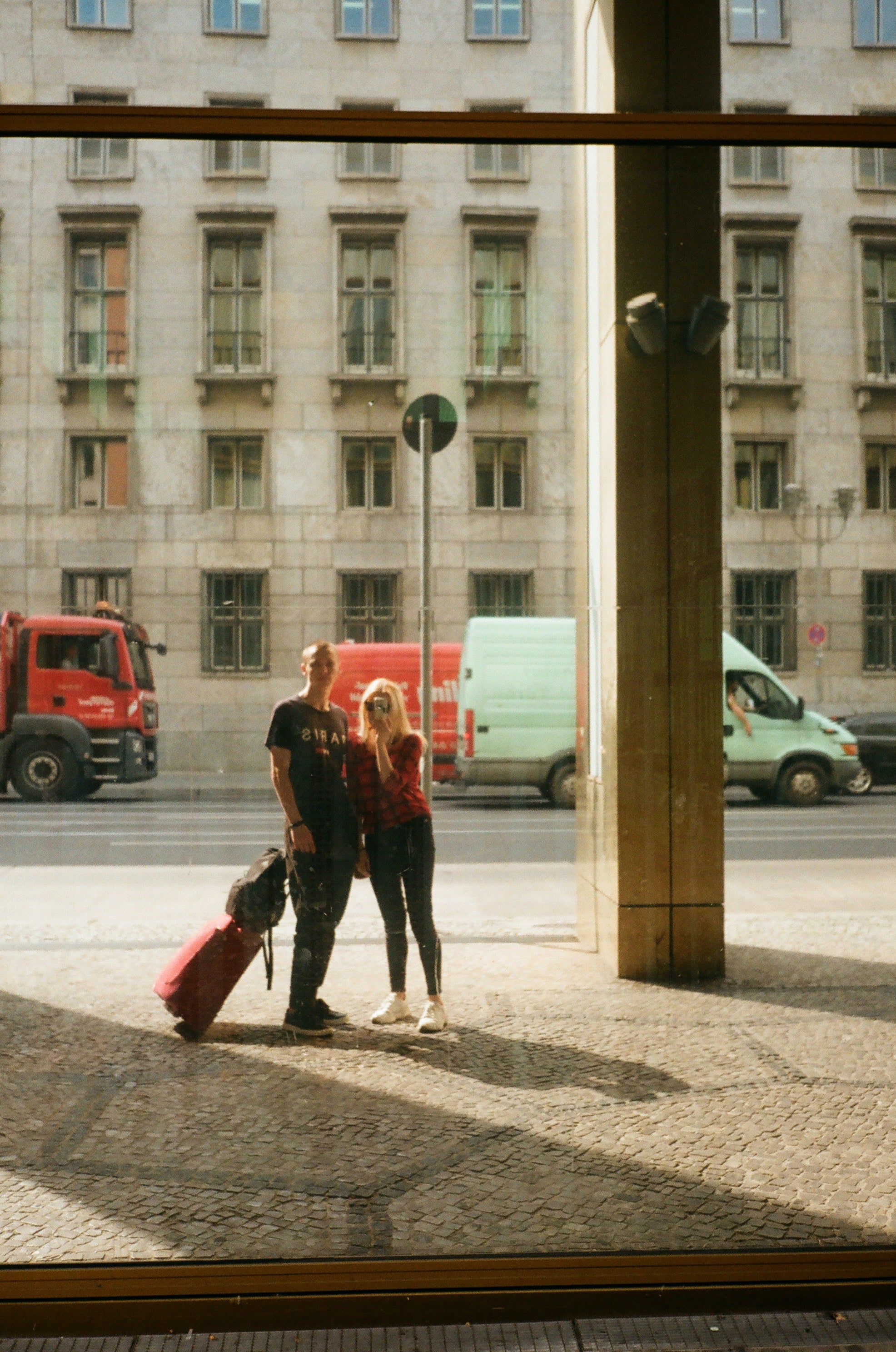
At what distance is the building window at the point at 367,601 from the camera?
453 centimetres

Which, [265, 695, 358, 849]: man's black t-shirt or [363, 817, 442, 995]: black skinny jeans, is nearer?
[265, 695, 358, 849]: man's black t-shirt

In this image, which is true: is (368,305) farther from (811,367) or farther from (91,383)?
(811,367)

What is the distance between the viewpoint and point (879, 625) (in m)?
4.88

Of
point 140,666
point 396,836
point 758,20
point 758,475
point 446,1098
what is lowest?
point 446,1098

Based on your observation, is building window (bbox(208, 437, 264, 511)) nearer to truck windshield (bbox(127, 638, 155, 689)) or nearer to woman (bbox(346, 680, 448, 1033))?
truck windshield (bbox(127, 638, 155, 689))

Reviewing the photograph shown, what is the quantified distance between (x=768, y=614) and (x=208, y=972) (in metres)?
2.62

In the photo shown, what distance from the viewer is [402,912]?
16.1ft

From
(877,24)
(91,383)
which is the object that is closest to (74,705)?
(91,383)

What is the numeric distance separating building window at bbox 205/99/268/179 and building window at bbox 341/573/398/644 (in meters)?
1.39

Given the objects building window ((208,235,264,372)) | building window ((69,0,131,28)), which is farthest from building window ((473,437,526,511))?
building window ((69,0,131,28))

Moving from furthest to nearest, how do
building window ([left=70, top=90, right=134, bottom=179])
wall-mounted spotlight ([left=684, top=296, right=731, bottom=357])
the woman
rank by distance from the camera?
wall-mounted spotlight ([left=684, top=296, right=731, bottom=357]) → the woman → building window ([left=70, top=90, right=134, bottom=179])

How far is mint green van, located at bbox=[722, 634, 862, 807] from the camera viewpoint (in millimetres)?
5121

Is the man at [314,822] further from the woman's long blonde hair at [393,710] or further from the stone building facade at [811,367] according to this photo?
the stone building facade at [811,367]

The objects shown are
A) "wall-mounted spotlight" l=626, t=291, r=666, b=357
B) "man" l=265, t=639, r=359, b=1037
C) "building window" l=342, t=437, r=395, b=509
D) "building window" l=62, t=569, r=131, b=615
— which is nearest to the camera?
"building window" l=62, t=569, r=131, b=615
